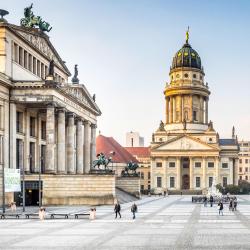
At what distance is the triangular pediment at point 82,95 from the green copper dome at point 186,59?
Answer: 257 feet

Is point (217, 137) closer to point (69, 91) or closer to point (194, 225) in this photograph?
point (69, 91)

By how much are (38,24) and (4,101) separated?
17477 mm

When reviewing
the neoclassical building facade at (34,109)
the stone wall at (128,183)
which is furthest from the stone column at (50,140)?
the stone wall at (128,183)

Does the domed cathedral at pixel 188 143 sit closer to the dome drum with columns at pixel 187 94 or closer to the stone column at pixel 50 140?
the dome drum with columns at pixel 187 94

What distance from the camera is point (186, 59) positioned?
18125 cm

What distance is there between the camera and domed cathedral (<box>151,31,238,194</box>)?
170500 millimetres

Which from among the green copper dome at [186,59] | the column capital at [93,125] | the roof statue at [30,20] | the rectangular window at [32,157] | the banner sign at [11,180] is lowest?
the banner sign at [11,180]

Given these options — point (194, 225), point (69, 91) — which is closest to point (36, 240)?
point (194, 225)

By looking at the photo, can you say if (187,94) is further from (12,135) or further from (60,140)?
(12,135)

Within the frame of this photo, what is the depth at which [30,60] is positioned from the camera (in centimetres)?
8444

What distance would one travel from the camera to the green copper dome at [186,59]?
180762 mm

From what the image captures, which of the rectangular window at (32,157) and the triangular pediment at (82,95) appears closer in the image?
the rectangular window at (32,157)

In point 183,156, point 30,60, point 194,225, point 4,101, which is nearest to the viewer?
point 194,225

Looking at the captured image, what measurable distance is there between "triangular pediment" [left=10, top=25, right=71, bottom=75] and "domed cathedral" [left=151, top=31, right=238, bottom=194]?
73454 mm
